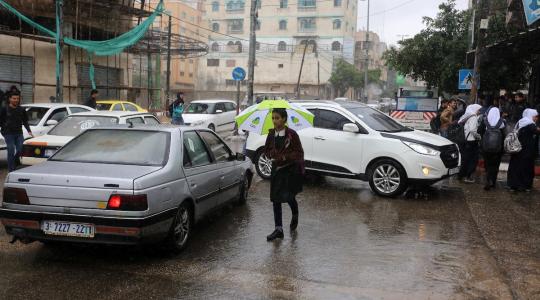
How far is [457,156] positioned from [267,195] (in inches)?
139

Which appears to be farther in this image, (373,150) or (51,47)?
(51,47)

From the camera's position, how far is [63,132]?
9289 millimetres

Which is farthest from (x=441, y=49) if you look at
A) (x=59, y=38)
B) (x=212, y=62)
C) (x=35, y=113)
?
(x=212, y=62)

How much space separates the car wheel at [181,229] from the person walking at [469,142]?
6.80 metres

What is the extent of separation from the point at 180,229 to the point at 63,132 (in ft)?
16.2

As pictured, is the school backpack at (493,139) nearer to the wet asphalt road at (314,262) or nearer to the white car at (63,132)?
the wet asphalt road at (314,262)

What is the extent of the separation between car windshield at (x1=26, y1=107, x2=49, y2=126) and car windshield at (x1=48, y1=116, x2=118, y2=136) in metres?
2.17

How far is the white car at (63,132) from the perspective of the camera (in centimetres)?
885

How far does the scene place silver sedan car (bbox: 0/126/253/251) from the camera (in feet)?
15.3

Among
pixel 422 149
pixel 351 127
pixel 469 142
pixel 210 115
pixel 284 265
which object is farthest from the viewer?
pixel 210 115

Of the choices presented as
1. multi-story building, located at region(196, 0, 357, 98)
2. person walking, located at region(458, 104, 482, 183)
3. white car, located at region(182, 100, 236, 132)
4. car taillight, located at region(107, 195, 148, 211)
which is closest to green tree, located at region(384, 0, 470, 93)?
white car, located at region(182, 100, 236, 132)

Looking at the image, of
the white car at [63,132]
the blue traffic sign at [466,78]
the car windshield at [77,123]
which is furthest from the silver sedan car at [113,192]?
the blue traffic sign at [466,78]

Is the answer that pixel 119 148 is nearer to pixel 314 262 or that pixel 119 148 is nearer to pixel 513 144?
pixel 314 262

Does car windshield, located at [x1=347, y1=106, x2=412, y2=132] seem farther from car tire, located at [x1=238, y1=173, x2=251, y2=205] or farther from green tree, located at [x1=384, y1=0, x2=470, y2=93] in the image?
green tree, located at [x1=384, y1=0, x2=470, y2=93]
